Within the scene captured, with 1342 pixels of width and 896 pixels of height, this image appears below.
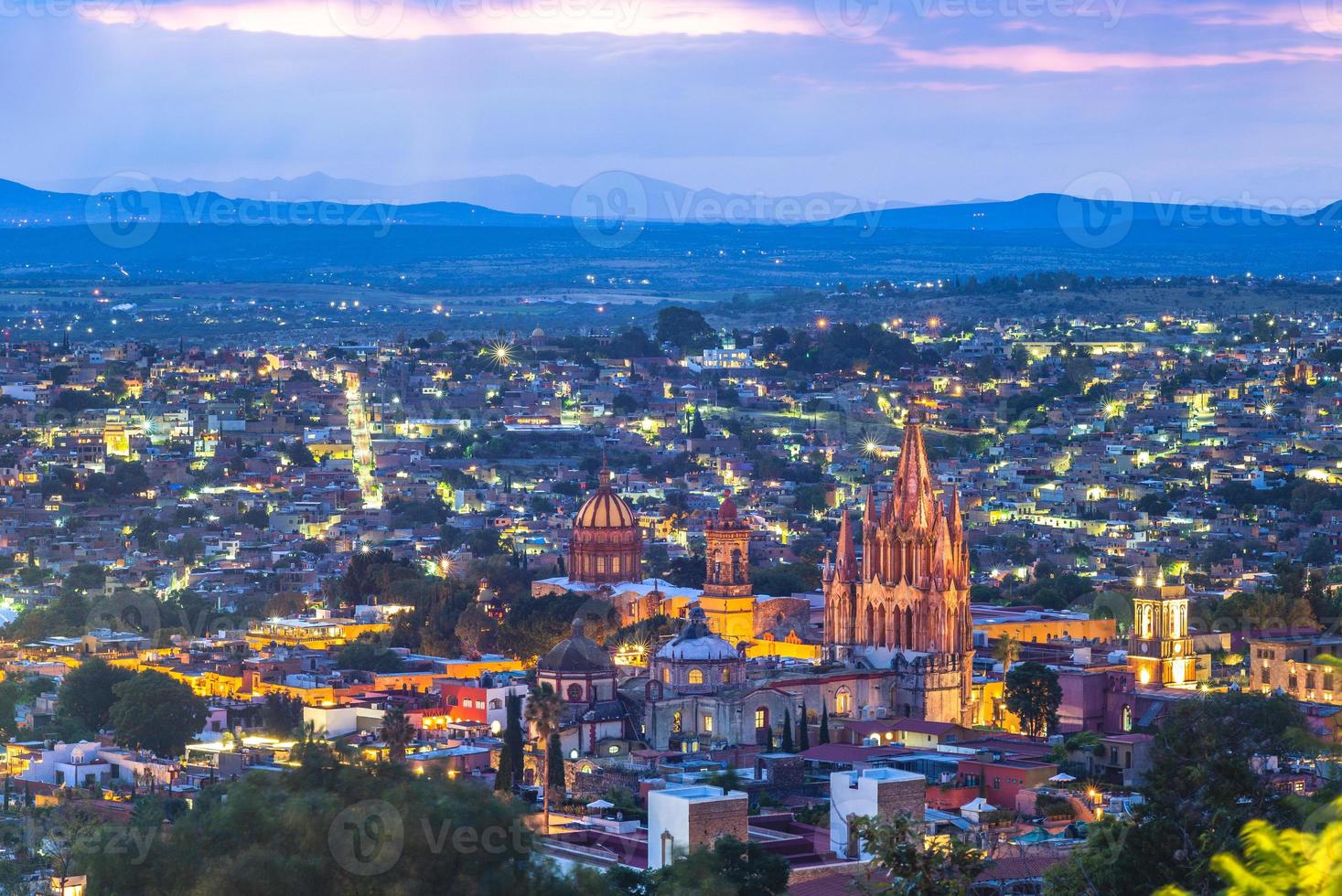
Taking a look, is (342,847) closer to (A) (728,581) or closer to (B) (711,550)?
(A) (728,581)

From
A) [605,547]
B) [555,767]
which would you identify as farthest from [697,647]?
[605,547]

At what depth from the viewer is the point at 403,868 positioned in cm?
2808

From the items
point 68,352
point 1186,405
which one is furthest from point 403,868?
point 68,352

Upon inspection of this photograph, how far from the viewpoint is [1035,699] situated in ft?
168

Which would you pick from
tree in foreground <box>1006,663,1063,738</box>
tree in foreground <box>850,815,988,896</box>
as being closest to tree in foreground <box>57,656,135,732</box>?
tree in foreground <box>1006,663,1063,738</box>

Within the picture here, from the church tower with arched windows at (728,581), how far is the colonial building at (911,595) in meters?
6.77

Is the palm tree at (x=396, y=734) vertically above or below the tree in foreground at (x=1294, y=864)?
below

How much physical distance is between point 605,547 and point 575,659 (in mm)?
15367

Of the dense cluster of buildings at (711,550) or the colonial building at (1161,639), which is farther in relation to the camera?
the colonial building at (1161,639)

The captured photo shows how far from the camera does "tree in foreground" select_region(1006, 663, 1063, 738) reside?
167ft

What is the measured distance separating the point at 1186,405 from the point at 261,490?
39247 millimetres

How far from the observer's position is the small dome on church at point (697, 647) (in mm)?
50406

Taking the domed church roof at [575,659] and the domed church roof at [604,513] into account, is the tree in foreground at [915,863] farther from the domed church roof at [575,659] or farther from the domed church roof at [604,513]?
the domed church roof at [604,513]

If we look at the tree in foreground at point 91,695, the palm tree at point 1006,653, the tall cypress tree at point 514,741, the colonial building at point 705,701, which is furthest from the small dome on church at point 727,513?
the tall cypress tree at point 514,741
